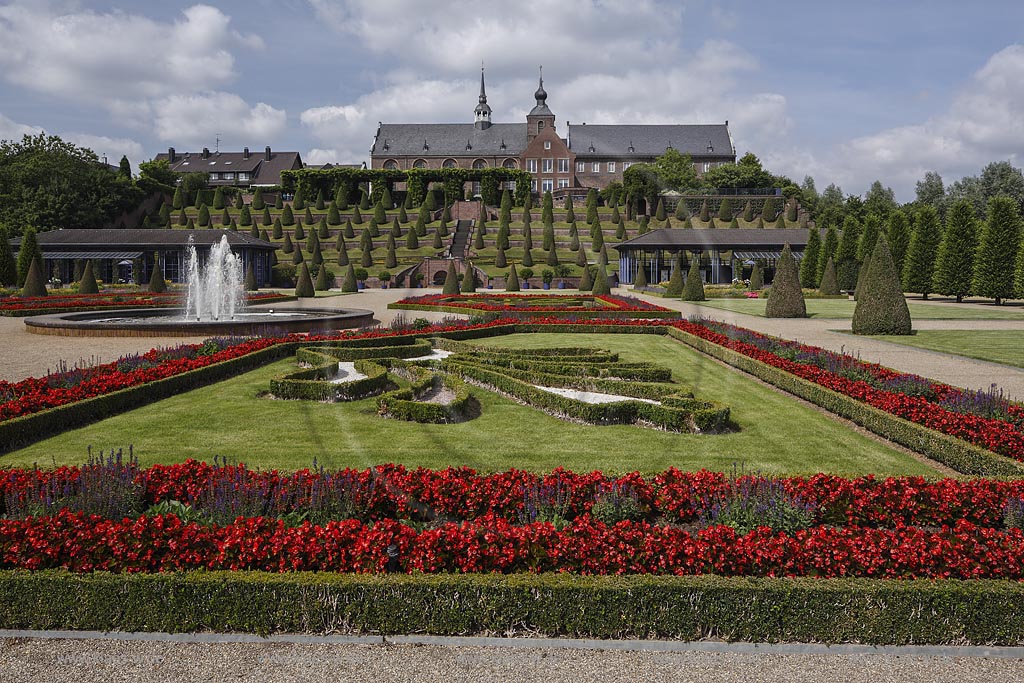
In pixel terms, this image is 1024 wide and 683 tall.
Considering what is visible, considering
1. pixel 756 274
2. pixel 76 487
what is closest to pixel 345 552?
pixel 76 487

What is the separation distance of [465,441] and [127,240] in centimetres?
5320

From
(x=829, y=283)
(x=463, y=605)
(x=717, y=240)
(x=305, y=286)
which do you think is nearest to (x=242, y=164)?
(x=305, y=286)

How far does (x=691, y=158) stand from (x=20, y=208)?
75680 mm

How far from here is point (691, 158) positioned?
96812 mm

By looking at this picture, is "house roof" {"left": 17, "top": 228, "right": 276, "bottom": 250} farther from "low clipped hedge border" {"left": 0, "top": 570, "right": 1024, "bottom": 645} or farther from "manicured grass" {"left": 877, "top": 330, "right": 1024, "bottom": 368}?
"low clipped hedge border" {"left": 0, "top": 570, "right": 1024, "bottom": 645}

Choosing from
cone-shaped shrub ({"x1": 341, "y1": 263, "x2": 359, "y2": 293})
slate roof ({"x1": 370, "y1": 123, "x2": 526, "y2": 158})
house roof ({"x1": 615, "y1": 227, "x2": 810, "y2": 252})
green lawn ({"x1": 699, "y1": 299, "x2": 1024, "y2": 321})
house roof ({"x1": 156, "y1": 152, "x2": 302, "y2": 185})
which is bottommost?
green lawn ({"x1": 699, "y1": 299, "x2": 1024, "y2": 321})

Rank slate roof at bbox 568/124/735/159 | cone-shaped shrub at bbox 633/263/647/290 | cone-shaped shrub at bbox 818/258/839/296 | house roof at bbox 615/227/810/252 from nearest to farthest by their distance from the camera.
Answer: cone-shaped shrub at bbox 818/258/839/296 → cone-shaped shrub at bbox 633/263/647/290 → house roof at bbox 615/227/810/252 → slate roof at bbox 568/124/735/159

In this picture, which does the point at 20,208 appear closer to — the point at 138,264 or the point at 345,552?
the point at 138,264

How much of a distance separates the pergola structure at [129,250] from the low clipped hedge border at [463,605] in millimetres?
50389

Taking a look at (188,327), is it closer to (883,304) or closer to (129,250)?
(883,304)

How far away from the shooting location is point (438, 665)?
3877 mm

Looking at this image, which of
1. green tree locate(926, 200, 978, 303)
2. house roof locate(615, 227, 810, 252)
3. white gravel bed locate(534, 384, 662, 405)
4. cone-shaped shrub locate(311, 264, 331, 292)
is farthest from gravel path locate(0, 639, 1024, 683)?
house roof locate(615, 227, 810, 252)

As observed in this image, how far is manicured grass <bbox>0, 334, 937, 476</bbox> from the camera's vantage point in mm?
7430

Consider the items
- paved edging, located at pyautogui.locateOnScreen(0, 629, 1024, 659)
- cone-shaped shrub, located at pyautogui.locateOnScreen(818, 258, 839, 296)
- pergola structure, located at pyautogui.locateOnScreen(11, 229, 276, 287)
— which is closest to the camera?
paved edging, located at pyautogui.locateOnScreen(0, 629, 1024, 659)
